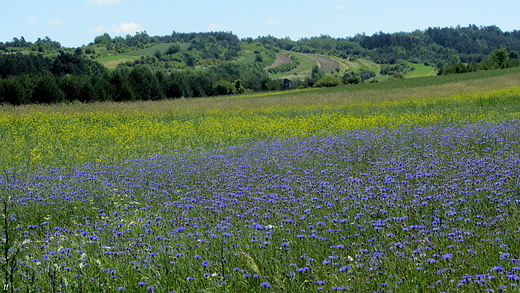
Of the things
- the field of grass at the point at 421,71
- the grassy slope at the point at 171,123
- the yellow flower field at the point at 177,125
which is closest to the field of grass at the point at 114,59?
the field of grass at the point at 421,71

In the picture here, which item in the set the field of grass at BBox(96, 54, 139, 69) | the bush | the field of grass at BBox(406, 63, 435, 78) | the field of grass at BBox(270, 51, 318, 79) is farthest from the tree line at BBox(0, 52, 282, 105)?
the field of grass at BBox(270, 51, 318, 79)

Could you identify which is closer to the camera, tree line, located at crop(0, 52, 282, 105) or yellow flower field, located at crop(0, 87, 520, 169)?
yellow flower field, located at crop(0, 87, 520, 169)

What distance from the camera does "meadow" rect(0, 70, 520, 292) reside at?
4.31 metres

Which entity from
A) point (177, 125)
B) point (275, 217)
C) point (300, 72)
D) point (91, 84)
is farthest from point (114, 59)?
point (275, 217)

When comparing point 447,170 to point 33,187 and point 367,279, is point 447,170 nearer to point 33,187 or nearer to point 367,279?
point 367,279

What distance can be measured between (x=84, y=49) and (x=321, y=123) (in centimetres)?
19471

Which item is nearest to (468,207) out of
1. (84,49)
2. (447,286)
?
(447,286)

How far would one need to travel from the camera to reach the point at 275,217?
19.6ft

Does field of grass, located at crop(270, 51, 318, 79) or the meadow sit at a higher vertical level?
field of grass, located at crop(270, 51, 318, 79)

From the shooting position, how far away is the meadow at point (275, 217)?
4.31 m

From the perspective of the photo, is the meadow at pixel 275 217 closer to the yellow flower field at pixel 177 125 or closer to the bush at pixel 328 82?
the yellow flower field at pixel 177 125

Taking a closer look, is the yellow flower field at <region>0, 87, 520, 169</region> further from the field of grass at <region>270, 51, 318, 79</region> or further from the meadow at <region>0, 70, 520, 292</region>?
the field of grass at <region>270, 51, 318, 79</region>

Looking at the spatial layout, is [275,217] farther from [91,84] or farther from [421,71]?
[421,71]

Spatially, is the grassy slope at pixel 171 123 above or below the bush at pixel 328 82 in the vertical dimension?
below
